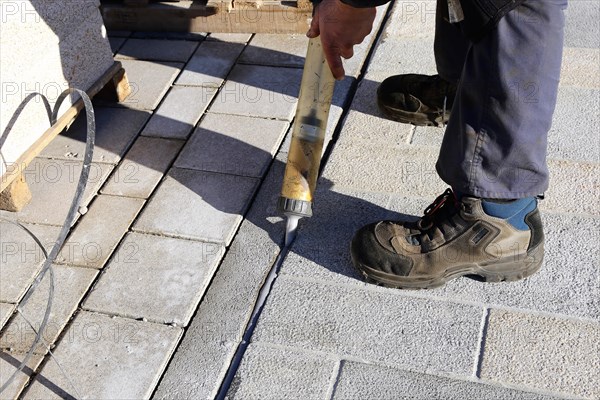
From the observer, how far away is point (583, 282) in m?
2.22

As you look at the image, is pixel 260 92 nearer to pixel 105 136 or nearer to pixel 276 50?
pixel 276 50

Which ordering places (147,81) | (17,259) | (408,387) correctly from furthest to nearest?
(147,81)
(17,259)
(408,387)

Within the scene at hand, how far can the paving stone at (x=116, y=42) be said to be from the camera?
3.56m

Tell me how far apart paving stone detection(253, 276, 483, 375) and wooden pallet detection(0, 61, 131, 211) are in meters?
1.05

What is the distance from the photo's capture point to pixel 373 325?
213cm

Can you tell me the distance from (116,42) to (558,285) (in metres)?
2.44

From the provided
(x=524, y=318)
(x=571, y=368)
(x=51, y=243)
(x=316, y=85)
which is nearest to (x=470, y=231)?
(x=524, y=318)

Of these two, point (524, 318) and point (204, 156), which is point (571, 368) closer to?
point (524, 318)

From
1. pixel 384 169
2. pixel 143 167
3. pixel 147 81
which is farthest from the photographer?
pixel 147 81

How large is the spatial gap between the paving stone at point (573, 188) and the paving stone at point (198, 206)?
1.07m

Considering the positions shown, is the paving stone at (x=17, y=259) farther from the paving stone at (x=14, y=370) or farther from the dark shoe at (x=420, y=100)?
the dark shoe at (x=420, y=100)

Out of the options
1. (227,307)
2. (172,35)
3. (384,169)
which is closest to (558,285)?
(384,169)

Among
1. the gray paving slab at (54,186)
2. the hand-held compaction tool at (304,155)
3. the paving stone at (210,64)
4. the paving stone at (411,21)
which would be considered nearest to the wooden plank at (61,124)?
the gray paving slab at (54,186)

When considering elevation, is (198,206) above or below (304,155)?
below
